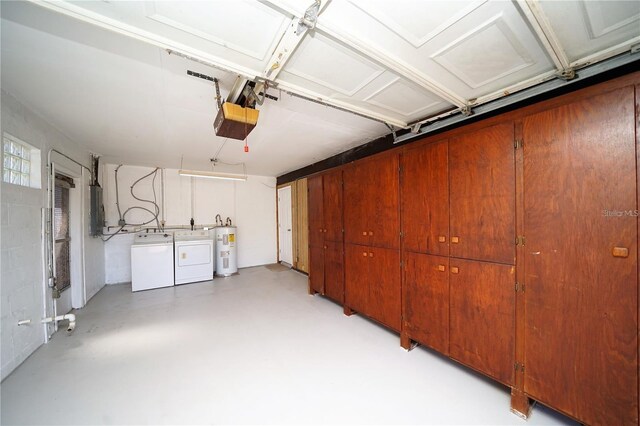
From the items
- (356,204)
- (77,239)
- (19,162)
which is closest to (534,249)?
(356,204)

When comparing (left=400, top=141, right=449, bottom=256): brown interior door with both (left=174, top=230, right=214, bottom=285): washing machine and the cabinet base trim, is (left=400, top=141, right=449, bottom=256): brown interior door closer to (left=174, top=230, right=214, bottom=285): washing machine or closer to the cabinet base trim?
the cabinet base trim

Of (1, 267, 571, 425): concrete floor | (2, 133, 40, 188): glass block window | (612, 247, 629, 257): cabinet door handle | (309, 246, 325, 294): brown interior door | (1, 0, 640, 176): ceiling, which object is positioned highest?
(1, 0, 640, 176): ceiling

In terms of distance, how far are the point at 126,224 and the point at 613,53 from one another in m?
7.22

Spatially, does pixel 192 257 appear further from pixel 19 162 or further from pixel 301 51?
pixel 301 51

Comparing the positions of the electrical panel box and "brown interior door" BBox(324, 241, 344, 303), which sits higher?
the electrical panel box

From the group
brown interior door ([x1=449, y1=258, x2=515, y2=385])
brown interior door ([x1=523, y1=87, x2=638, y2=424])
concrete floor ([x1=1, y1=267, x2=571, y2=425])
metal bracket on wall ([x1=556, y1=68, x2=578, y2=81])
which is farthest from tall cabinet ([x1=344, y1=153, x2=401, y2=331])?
metal bracket on wall ([x1=556, y1=68, x2=578, y2=81])

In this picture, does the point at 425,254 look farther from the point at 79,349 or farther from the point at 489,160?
the point at 79,349

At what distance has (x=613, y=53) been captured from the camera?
1.47 meters

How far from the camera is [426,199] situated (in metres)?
2.15

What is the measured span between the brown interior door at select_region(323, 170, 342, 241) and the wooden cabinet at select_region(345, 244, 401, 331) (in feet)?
1.22

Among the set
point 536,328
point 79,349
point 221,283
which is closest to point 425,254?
point 536,328

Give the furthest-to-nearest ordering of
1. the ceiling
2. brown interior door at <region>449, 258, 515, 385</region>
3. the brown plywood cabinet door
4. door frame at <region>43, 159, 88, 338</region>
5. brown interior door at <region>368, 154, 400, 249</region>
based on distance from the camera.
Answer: the brown plywood cabinet door < door frame at <region>43, 159, 88, 338</region> < brown interior door at <region>368, 154, 400, 249</region> < brown interior door at <region>449, 258, 515, 385</region> < the ceiling

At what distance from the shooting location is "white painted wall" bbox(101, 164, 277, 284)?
15.9ft

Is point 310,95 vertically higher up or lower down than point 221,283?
higher up
